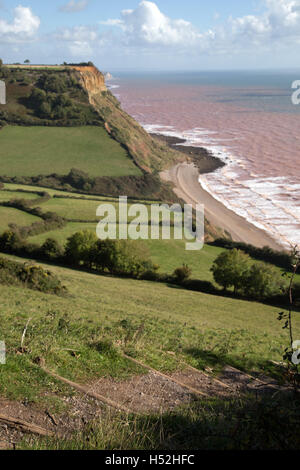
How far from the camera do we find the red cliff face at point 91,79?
106m

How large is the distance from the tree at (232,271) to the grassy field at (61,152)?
49.0m

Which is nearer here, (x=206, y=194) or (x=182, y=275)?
(x=182, y=275)

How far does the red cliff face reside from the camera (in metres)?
106

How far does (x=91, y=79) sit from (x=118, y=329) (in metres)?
106

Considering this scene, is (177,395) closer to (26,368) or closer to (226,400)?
(226,400)

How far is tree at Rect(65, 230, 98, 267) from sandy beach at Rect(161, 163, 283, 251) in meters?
22.2

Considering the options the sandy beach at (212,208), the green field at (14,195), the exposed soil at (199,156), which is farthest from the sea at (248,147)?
the green field at (14,195)

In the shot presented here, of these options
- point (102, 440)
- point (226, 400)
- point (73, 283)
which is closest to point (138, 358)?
point (226, 400)

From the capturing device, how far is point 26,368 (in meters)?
8.38

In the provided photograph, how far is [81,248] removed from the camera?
116 feet

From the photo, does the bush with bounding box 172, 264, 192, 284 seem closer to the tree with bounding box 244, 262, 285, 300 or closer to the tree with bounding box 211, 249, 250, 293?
the tree with bounding box 211, 249, 250, 293

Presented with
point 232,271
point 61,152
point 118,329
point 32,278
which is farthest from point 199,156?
point 118,329

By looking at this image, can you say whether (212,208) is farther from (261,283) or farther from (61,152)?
(61,152)
